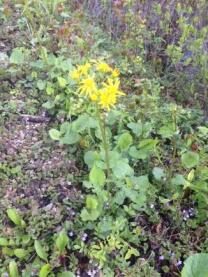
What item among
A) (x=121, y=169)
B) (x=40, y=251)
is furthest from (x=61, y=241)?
(x=121, y=169)

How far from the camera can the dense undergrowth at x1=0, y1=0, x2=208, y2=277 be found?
1903mm

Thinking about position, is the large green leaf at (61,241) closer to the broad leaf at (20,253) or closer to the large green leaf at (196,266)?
the broad leaf at (20,253)

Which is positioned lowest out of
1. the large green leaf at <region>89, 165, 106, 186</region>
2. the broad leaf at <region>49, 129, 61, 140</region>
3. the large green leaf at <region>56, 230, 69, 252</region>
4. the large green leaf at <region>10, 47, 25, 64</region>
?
the large green leaf at <region>56, 230, 69, 252</region>

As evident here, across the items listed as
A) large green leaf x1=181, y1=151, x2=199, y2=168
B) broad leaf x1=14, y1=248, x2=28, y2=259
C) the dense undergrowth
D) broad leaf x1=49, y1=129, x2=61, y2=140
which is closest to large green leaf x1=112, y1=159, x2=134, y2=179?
the dense undergrowth

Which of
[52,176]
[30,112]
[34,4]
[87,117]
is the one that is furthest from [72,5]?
[52,176]

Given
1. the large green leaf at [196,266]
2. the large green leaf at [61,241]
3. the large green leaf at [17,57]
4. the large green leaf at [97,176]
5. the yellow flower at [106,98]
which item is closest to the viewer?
the yellow flower at [106,98]

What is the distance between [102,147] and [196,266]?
0.69 meters

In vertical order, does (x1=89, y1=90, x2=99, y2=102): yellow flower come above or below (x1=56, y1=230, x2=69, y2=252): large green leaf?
above

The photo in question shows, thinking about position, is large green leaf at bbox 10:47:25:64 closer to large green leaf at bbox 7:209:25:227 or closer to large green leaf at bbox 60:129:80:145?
large green leaf at bbox 60:129:80:145

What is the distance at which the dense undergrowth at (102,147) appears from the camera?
1903mm

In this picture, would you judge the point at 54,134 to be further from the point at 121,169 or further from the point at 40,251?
the point at 40,251

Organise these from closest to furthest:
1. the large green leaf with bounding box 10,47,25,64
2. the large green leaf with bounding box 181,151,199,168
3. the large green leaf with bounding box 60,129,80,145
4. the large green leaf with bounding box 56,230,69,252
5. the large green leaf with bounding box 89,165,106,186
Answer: the large green leaf with bounding box 56,230,69,252 → the large green leaf with bounding box 89,165,106,186 → the large green leaf with bounding box 181,151,199,168 → the large green leaf with bounding box 60,129,80,145 → the large green leaf with bounding box 10,47,25,64

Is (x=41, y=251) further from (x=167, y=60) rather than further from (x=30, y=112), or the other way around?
(x=167, y=60)

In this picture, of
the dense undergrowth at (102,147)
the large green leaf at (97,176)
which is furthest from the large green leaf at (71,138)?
the large green leaf at (97,176)
